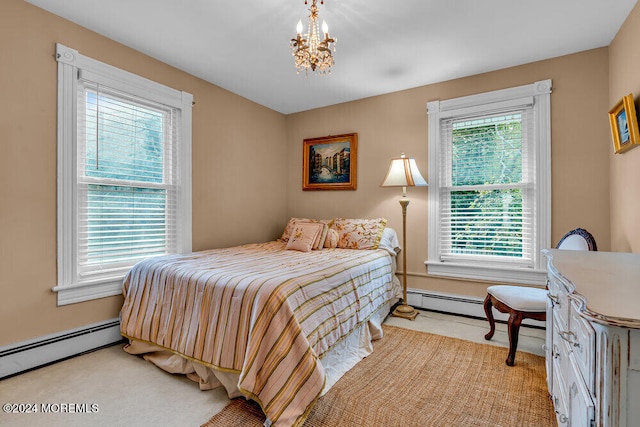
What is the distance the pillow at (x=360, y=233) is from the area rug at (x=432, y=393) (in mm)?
1121

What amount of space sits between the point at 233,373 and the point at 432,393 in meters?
1.22

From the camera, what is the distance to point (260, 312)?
1658 millimetres

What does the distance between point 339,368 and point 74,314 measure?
80.7 inches

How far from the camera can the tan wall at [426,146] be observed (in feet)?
8.79

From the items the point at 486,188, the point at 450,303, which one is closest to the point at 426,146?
the point at 486,188

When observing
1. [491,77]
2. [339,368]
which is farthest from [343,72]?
[339,368]

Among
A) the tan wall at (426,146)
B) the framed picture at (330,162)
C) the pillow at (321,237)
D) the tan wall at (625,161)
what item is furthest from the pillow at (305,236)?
the tan wall at (625,161)

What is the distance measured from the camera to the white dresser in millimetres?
695

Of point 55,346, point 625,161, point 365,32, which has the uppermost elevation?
point 365,32

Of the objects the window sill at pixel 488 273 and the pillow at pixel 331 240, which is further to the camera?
the pillow at pixel 331 240

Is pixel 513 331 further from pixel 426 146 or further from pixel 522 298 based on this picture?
pixel 426 146

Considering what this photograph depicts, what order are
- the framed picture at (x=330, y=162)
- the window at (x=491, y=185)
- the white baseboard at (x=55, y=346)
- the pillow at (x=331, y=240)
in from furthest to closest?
the framed picture at (x=330, y=162) < the pillow at (x=331, y=240) < the window at (x=491, y=185) < the white baseboard at (x=55, y=346)

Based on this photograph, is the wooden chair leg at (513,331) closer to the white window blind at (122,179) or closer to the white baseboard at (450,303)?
the white baseboard at (450,303)

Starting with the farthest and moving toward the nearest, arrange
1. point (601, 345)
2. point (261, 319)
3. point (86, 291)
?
point (86, 291), point (261, 319), point (601, 345)
